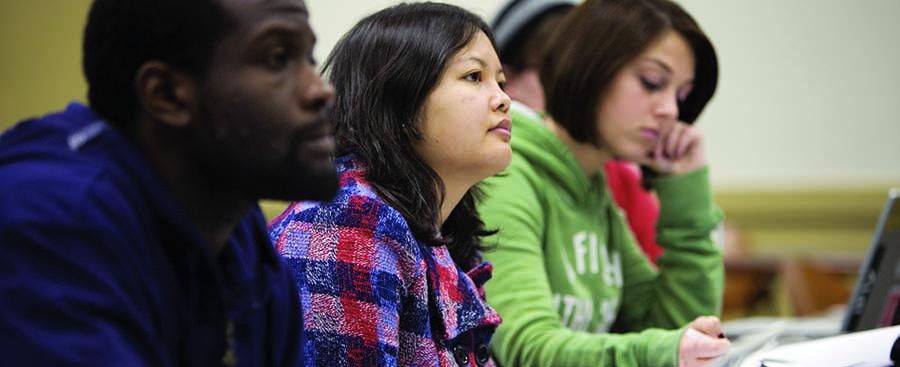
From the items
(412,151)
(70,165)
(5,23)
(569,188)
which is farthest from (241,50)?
(5,23)

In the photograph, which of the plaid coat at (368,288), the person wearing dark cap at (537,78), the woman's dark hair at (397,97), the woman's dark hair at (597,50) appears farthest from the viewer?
the person wearing dark cap at (537,78)

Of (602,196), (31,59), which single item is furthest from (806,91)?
(31,59)

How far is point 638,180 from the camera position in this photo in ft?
7.69

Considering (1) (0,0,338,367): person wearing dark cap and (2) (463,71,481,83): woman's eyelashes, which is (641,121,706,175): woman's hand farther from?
(1) (0,0,338,367): person wearing dark cap

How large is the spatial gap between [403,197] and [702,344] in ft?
1.49

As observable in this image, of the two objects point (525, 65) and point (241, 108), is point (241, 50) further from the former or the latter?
point (525, 65)

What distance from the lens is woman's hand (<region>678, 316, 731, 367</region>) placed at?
1354 millimetres

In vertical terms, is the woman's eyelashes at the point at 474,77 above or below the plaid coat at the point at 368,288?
above

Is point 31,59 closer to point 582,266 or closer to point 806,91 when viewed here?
point 582,266

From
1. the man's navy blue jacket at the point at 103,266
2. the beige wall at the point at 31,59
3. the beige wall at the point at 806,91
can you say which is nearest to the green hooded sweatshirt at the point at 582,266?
the man's navy blue jacket at the point at 103,266

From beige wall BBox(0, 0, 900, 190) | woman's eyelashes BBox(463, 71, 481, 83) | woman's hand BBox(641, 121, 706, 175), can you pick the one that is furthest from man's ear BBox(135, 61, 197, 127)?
beige wall BBox(0, 0, 900, 190)

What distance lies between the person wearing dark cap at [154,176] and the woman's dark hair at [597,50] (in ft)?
3.44

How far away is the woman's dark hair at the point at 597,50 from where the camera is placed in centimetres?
183

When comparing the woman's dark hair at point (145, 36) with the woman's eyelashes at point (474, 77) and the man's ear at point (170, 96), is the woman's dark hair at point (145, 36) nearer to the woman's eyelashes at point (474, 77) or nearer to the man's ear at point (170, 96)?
the man's ear at point (170, 96)
